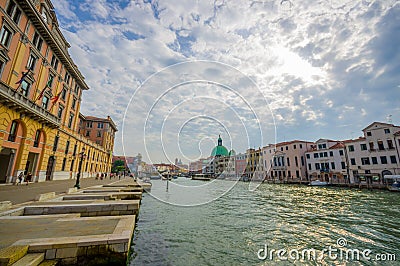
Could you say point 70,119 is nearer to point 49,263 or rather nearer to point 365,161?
point 49,263

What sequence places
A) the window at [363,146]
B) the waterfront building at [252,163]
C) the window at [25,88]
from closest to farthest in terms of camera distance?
1. the window at [25,88]
2. the window at [363,146]
3. the waterfront building at [252,163]

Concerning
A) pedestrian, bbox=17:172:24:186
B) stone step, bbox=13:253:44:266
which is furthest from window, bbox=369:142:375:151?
pedestrian, bbox=17:172:24:186

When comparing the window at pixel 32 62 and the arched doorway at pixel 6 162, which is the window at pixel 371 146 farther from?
the window at pixel 32 62

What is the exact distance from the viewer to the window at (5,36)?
16152 millimetres

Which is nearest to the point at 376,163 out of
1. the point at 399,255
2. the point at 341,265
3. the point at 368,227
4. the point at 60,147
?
the point at 368,227

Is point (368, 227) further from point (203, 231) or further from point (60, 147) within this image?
point (60, 147)

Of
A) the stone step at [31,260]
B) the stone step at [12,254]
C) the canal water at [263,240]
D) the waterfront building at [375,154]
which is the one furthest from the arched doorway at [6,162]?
the waterfront building at [375,154]

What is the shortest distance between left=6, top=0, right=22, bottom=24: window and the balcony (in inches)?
281

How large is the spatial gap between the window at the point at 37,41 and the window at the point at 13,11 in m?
2.57

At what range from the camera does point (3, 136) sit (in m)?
16.1

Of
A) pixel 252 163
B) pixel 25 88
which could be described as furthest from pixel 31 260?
pixel 252 163

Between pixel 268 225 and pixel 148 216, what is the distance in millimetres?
7596

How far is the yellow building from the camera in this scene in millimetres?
16578

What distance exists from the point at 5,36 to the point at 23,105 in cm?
612
